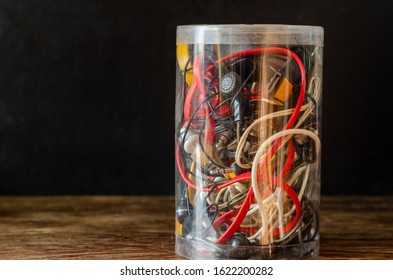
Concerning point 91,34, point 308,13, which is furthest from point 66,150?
point 308,13

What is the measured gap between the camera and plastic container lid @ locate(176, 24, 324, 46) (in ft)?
2.81

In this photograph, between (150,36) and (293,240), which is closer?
(293,240)

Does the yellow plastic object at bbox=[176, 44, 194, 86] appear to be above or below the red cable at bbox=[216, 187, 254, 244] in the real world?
above

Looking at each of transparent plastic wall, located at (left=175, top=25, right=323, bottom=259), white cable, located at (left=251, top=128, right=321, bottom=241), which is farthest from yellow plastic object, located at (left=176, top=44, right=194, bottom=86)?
white cable, located at (left=251, top=128, right=321, bottom=241)

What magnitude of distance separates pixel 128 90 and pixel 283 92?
1.68 ft

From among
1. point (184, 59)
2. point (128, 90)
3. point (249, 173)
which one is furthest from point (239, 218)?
point (128, 90)

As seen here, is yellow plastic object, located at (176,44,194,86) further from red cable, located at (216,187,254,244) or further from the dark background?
the dark background

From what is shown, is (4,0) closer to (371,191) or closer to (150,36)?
(150,36)

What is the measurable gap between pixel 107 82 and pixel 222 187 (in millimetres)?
511

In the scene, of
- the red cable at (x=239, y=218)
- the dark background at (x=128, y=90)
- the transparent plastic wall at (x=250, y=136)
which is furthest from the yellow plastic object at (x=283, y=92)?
the dark background at (x=128, y=90)

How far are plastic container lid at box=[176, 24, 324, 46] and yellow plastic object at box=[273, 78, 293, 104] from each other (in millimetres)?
43

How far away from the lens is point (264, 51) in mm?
857

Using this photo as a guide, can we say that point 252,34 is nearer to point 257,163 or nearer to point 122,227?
point 257,163
